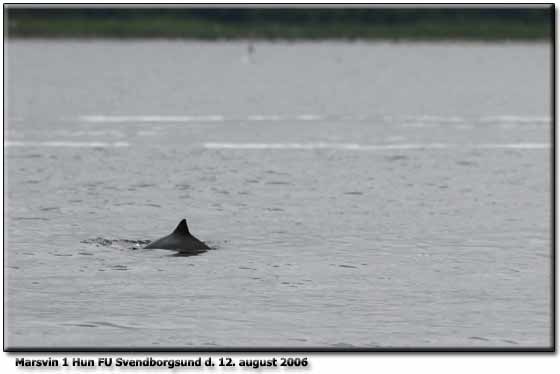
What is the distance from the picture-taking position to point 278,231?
40.7m

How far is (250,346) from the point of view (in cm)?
2564

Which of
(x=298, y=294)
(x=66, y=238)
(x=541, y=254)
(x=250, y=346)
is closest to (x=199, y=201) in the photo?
(x=66, y=238)

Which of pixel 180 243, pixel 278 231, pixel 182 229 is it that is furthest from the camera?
pixel 278 231

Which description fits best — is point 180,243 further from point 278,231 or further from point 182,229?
point 278,231

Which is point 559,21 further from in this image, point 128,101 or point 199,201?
point 128,101

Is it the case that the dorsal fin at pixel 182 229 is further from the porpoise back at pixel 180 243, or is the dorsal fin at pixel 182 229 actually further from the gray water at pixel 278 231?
the gray water at pixel 278 231

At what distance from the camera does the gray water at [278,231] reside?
27719mm

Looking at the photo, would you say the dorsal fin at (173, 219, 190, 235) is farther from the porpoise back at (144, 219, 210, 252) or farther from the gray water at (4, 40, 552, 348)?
the gray water at (4, 40, 552, 348)

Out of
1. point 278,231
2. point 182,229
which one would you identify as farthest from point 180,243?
point 278,231

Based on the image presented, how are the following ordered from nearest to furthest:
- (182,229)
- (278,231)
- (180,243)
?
(182,229)
(180,243)
(278,231)

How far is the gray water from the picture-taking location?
27719 mm

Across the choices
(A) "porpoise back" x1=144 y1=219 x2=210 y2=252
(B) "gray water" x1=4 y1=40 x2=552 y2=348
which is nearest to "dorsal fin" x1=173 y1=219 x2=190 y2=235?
→ (A) "porpoise back" x1=144 y1=219 x2=210 y2=252

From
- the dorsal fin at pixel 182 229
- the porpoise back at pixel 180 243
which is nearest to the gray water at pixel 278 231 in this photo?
the porpoise back at pixel 180 243

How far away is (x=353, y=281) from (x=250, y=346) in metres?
7.22
